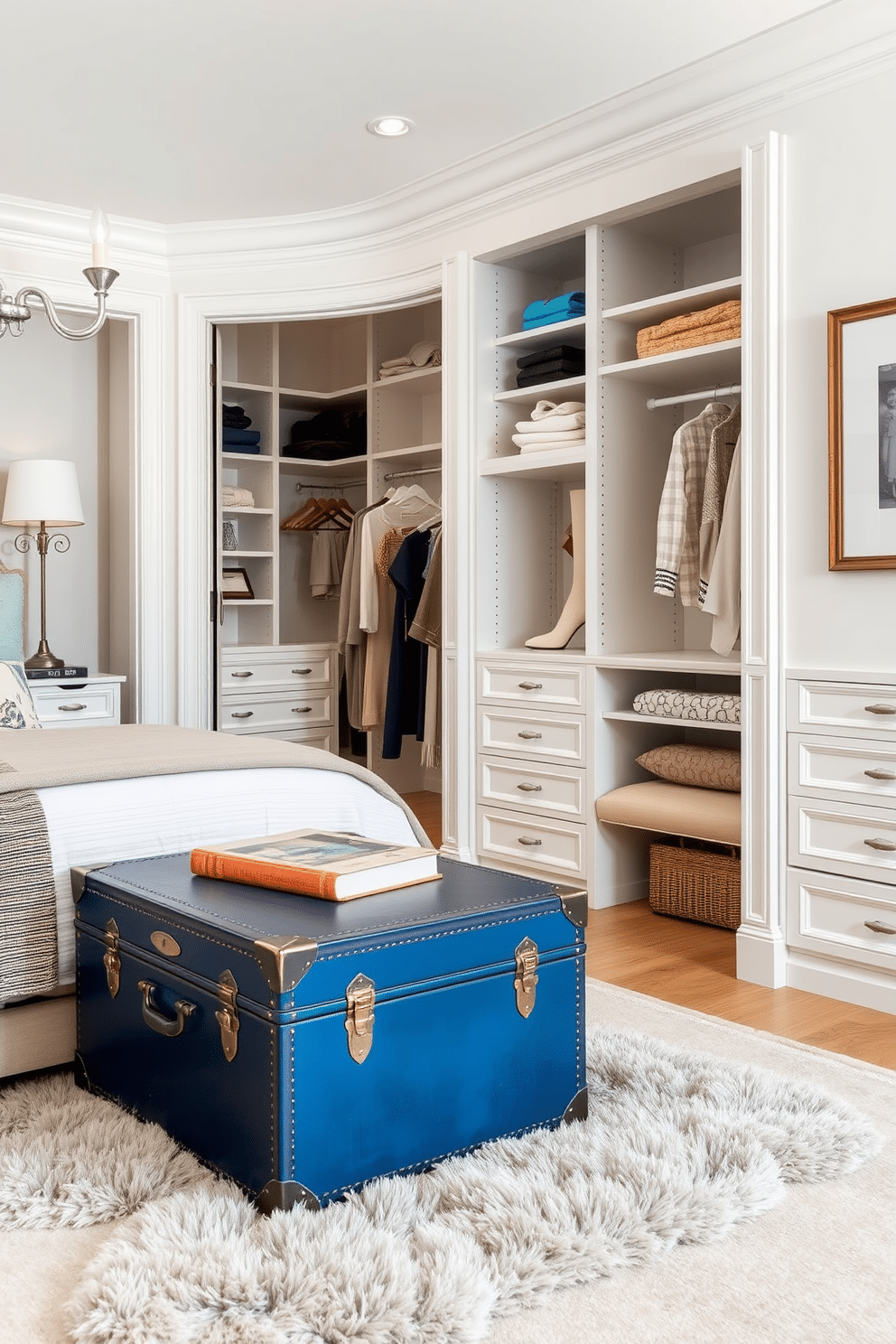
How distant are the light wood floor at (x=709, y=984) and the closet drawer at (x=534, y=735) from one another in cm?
53

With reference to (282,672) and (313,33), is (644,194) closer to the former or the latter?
(313,33)

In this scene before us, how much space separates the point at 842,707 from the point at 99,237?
2.00 metres

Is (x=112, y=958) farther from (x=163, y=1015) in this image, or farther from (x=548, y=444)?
(x=548, y=444)

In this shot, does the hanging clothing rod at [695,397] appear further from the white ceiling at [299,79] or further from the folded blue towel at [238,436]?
the folded blue towel at [238,436]

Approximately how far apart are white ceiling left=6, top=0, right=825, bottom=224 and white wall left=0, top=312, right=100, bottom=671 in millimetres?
931

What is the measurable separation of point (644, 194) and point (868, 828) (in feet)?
6.39

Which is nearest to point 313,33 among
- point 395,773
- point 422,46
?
point 422,46

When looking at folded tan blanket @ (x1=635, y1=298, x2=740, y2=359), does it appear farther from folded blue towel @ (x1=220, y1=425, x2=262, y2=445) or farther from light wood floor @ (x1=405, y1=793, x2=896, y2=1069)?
folded blue towel @ (x1=220, y1=425, x2=262, y2=445)

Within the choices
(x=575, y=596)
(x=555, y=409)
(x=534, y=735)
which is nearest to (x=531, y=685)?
(x=534, y=735)

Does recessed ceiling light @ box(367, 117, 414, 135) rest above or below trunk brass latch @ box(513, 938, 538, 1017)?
above

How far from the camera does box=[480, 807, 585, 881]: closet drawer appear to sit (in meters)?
3.80

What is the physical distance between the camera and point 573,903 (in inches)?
79.3

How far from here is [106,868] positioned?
2.14 m

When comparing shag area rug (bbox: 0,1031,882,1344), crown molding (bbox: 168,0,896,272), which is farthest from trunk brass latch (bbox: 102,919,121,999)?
crown molding (bbox: 168,0,896,272)
